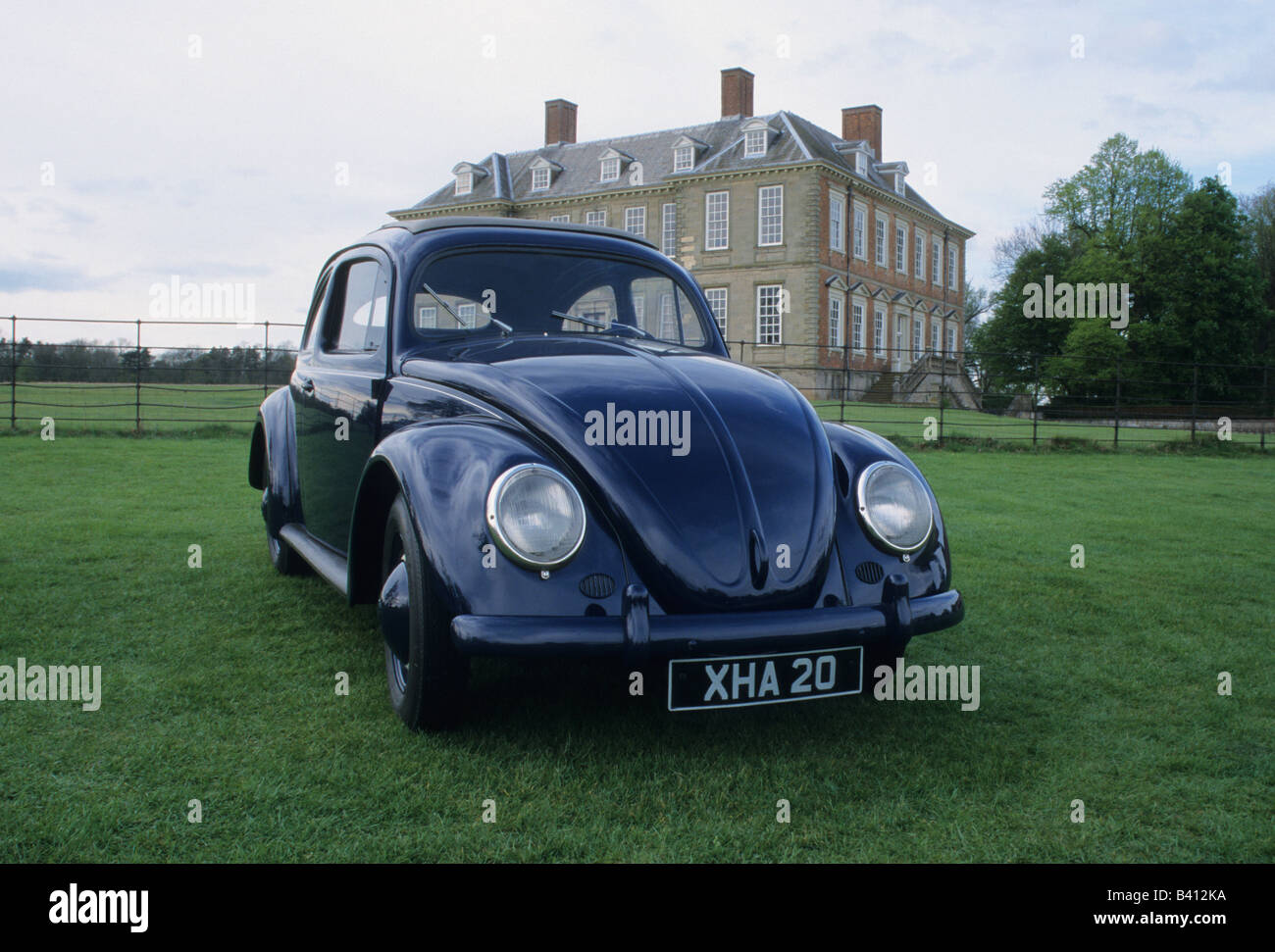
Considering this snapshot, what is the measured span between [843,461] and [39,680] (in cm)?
295

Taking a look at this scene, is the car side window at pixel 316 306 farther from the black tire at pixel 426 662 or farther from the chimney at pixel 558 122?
the chimney at pixel 558 122

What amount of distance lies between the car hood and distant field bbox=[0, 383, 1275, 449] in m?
14.0

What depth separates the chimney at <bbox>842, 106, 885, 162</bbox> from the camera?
148ft

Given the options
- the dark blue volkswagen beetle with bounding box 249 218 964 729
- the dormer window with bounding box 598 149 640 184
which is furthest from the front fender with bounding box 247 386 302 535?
the dormer window with bounding box 598 149 640 184

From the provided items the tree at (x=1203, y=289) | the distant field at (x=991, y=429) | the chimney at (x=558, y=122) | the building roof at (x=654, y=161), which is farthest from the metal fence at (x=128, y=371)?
the tree at (x=1203, y=289)

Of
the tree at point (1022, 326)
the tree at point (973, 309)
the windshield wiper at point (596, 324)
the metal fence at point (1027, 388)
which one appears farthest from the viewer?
the tree at point (973, 309)

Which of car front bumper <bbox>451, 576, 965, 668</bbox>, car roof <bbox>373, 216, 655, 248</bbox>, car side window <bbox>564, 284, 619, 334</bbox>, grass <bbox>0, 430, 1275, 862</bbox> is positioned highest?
car roof <bbox>373, 216, 655, 248</bbox>

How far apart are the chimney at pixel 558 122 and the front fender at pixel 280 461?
Result: 44.4 m

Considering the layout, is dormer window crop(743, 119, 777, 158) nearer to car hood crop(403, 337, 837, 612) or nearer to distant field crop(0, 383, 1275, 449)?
distant field crop(0, 383, 1275, 449)

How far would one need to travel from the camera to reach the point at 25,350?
61.9ft

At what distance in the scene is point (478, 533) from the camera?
8.91 ft

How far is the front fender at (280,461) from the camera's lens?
496 cm

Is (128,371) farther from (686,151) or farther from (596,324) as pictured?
(686,151)
